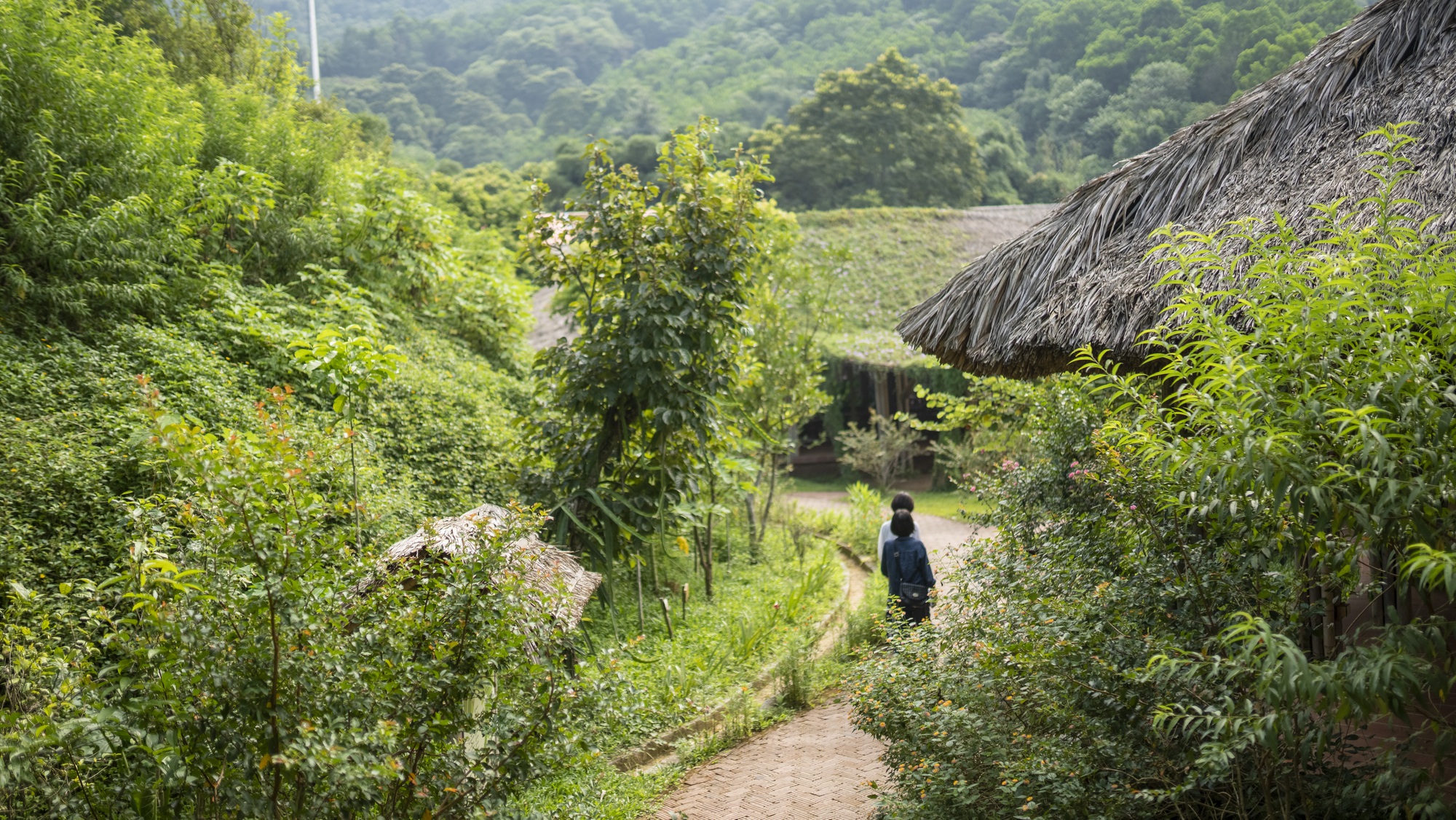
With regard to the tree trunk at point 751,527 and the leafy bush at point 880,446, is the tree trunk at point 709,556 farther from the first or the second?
the leafy bush at point 880,446

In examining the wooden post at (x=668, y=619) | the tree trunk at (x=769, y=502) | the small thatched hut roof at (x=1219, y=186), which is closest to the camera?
the small thatched hut roof at (x=1219, y=186)

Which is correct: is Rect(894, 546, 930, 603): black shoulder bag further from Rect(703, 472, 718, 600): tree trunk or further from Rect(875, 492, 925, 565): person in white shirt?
Rect(703, 472, 718, 600): tree trunk

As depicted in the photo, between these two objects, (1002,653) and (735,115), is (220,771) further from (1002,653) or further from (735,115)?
(735,115)

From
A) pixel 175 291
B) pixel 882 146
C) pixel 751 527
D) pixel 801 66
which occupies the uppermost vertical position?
pixel 801 66

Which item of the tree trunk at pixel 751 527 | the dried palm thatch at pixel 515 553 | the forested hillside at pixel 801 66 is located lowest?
the tree trunk at pixel 751 527

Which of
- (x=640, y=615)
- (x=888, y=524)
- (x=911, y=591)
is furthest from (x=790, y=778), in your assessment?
(x=888, y=524)

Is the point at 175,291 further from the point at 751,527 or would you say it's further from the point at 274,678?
the point at 751,527

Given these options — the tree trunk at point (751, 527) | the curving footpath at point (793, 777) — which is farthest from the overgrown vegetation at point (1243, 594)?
the tree trunk at point (751, 527)

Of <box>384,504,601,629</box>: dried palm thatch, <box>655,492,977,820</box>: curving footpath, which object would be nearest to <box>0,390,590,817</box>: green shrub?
<box>384,504,601,629</box>: dried palm thatch

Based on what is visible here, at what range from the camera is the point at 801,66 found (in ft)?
156

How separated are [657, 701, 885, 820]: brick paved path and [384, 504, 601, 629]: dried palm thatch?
1.24m

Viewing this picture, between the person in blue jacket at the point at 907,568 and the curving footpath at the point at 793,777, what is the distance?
1.01 m

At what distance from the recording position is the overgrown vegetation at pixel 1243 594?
220cm

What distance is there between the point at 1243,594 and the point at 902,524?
351cm
